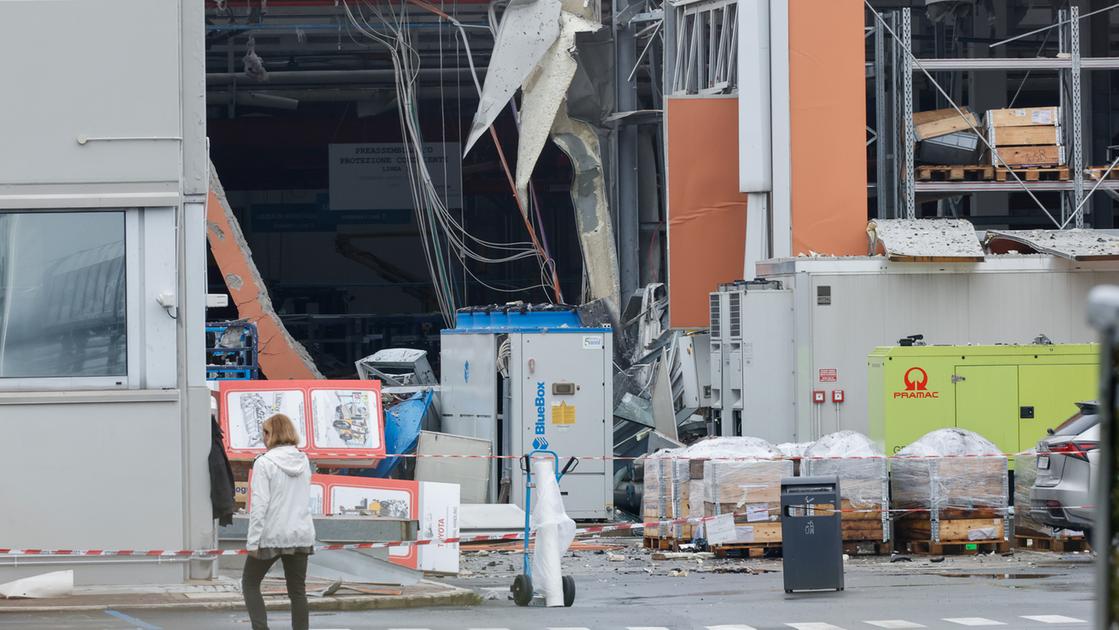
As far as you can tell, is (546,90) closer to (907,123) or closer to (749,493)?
(907,123)

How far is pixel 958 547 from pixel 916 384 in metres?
2.35

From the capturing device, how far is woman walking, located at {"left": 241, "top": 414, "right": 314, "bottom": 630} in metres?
9.59

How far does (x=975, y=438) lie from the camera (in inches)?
626

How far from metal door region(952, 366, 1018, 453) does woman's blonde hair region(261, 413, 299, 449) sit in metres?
9.87

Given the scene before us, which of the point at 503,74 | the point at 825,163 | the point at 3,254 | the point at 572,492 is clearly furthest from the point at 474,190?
the point at 3,254

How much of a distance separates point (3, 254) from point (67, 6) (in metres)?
2.11

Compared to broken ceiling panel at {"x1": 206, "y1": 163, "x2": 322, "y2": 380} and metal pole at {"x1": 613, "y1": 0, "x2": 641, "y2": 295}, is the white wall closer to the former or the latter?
broken ceiling panel at {"x1": 206, "y1": 163, "x2": 322, "y2": 380}

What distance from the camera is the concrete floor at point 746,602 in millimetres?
10953

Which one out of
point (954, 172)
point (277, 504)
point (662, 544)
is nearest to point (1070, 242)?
point (954, 172)

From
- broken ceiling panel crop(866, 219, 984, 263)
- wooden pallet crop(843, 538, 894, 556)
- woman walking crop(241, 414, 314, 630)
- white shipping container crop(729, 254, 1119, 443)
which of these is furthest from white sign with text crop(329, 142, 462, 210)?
woman walking crop(241, 414, 314, 630)

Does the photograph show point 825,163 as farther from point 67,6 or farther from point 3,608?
Result: point 3,608

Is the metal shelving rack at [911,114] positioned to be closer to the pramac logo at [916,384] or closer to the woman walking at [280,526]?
the pramac logo at [916,384]

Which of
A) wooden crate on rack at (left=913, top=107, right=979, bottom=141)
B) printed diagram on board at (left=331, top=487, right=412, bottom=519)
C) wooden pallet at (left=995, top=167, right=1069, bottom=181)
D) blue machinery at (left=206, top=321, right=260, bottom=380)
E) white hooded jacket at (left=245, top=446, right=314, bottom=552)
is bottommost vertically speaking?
printed diagram on board at (left=331, top=487, right=412, bottom=519)

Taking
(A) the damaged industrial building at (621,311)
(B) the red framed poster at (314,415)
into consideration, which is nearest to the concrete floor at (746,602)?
(A) the damaged industrial building at (621,311)
